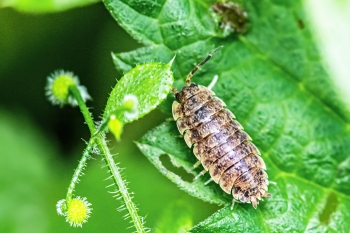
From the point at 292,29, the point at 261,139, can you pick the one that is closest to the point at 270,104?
the point at 261,139

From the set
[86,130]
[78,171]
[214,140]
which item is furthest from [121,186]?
[86,130]

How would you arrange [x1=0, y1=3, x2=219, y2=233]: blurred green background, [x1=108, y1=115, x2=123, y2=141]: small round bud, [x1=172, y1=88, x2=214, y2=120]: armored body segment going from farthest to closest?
[x1=0, y1=3, x2=219, y2=233]: blurred green background → [x1=172, y1=88, x2=214, y2=120]: armored body segment → [x1=108, y1=115, x2=123, y2=141]: small round bud

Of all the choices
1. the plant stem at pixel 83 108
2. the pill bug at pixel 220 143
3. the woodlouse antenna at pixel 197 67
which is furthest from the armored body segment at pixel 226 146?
the plant stem at pixel 83 108

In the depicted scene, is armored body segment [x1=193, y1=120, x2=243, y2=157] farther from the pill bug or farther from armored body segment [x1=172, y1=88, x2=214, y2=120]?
armored body segment [x1=172, y1=88, x2=214, y2=120]

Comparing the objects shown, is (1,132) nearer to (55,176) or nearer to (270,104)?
(55,176)

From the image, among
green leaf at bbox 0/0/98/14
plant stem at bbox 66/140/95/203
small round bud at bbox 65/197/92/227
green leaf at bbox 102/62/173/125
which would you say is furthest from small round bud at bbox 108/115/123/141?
green leaf at bbox 0/0/98/14

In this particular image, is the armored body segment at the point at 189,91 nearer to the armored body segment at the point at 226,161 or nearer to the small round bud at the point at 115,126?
the armored body segment at the point at 226,161
